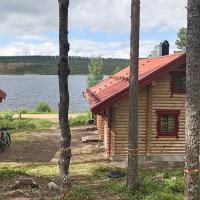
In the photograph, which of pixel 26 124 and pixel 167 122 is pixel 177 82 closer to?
pixel 167 122

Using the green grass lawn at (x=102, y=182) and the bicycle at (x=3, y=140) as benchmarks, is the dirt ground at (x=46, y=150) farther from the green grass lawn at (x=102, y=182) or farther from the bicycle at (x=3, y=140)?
the green grass lawn at (x=102, y=182)

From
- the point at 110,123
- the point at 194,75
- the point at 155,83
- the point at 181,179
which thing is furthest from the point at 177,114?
the point at 194,75

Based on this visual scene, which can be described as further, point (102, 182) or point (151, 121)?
point (151, 121)

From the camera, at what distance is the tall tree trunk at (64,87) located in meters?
12.4

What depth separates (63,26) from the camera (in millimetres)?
12414

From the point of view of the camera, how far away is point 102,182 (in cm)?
1734

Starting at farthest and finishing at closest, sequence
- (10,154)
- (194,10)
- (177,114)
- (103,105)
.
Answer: (10,154)
(177,114)
(103,105)
(194,10)

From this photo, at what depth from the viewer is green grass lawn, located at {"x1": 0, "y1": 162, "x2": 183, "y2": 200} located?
45.4ft

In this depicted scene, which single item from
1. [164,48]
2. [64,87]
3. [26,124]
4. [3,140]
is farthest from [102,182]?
[26,124]

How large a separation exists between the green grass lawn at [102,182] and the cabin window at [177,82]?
15.6 feet

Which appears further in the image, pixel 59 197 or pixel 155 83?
pixel 155 83

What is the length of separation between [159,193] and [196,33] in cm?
587

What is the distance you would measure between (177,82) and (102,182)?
804 centimetres

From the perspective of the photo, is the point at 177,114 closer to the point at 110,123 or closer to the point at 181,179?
the point at 110,123
